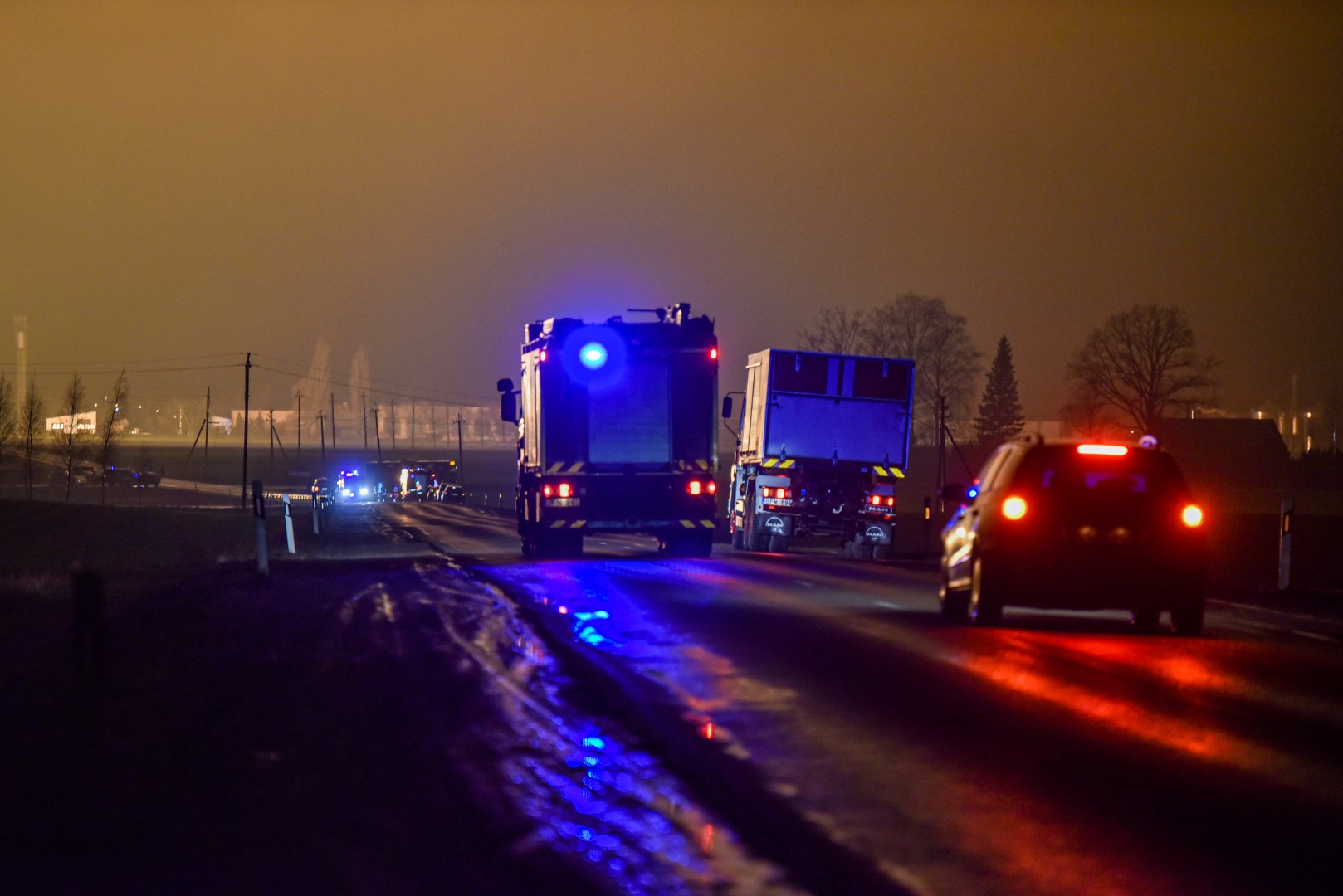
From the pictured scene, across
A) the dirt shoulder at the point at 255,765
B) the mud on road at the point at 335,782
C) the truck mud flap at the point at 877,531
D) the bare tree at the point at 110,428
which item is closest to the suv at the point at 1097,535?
the mud on road at the point at 335,782

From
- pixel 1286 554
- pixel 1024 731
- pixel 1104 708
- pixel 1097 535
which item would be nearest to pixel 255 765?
pixel 1024 731

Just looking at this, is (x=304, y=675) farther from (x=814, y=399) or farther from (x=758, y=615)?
(x=814, y=399)

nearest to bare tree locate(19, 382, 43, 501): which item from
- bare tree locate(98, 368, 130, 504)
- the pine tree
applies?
bare tree locate(98, 368, 130, 504)

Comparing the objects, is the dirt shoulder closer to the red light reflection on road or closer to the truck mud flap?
the red light reflection on road

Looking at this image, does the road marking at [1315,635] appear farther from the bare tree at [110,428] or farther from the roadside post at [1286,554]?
the bare tree at [110,428]

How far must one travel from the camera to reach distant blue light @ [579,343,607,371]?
2484 cm

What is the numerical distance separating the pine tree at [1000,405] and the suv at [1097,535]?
119 metres

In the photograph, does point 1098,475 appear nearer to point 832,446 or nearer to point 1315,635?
point 1315,635

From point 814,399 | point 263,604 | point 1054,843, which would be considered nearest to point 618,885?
point 1054,843

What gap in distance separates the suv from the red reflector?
0.4 inches

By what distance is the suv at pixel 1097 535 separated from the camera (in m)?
12.9

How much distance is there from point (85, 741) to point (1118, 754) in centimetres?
549

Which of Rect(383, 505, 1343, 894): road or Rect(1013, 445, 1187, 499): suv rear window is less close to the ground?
Rect(1013, 445, 1187, 499): suv rear window

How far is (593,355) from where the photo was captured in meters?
24.9
